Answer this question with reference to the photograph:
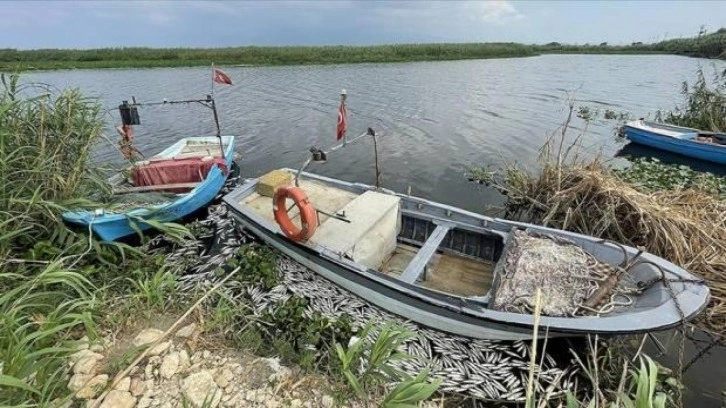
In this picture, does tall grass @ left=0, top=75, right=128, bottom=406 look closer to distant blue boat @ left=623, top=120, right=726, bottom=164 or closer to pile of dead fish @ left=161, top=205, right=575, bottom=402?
pile of dead fish @ left=161, top=205, right=575, bottom=402

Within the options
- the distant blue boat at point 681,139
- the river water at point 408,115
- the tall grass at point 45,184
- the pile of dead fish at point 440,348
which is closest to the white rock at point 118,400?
the tall grass at point 45,184

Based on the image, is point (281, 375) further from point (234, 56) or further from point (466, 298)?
point (234, 56)

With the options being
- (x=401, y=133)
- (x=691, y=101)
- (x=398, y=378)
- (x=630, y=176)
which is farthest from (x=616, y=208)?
(x=691, y=101)

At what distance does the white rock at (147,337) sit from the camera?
386 cm

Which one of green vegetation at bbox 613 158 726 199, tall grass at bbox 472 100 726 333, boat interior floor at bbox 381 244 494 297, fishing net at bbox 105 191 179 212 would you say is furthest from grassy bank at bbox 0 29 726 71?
boat interior floor at bbox 381 244 494 297

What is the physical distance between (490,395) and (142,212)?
669 centimetres

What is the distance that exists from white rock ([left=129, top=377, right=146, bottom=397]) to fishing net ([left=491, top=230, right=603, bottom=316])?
13.4 feet

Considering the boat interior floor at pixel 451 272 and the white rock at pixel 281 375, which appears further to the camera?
the boat interior floor at pixel 451 272

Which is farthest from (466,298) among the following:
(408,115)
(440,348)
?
(408,115)

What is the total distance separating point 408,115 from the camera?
19.8 m

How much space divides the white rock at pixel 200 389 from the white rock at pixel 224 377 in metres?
0.06

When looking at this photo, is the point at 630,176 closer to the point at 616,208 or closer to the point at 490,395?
the point at 616,208

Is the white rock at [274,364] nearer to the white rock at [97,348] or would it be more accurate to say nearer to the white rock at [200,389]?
the white rock at [200,389]

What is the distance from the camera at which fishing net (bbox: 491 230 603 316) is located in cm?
469
